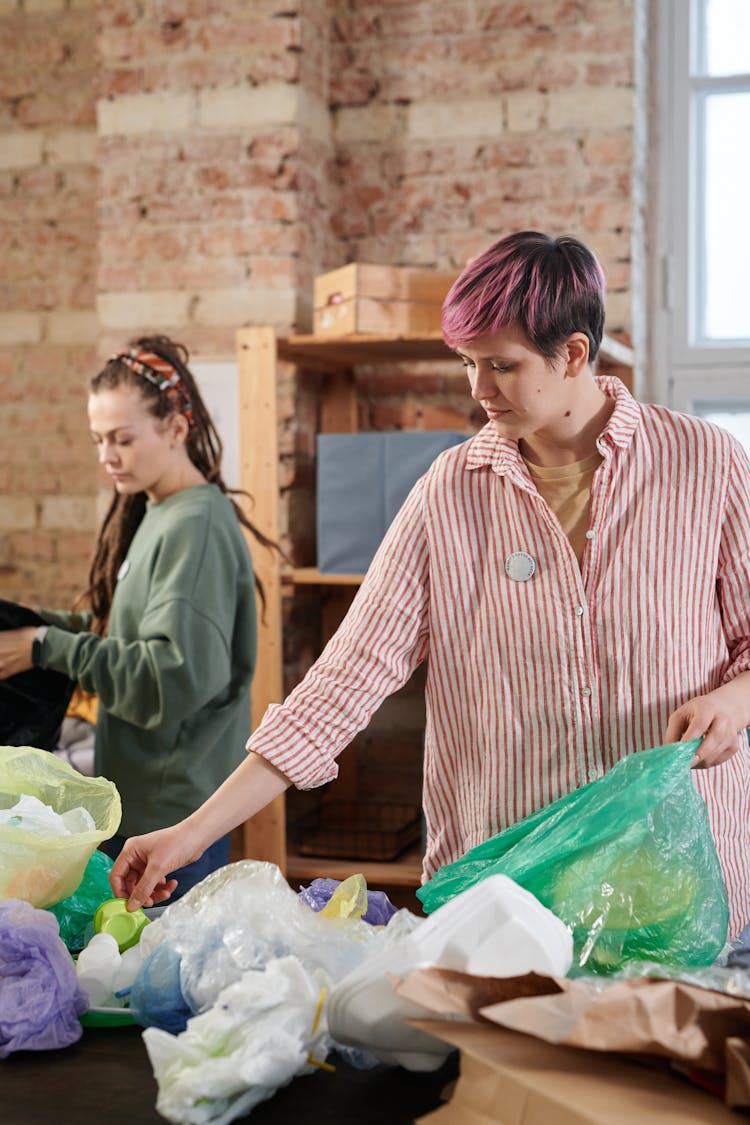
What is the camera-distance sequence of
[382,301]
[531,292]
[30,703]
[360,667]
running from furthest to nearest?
[382,301] → [30,703] → [360,667] → [531,292]

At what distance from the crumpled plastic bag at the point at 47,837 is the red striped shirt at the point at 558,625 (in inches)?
8.6

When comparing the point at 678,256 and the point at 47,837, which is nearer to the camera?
the point at 47,837

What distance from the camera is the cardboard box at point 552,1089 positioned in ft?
2.90

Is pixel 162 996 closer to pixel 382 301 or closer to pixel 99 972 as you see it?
pixel 99 972

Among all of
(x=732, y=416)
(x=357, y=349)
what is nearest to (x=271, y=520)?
(x=357, y=349)

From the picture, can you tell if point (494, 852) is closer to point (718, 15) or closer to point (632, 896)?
point (632, 896)

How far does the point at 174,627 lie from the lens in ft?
7.28

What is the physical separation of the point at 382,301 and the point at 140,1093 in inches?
88.2

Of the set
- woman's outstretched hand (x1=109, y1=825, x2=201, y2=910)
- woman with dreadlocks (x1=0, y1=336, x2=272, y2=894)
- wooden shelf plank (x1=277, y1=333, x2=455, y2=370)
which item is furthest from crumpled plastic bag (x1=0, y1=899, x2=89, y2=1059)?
wooden shelf plank (x1=277, y1=333, x2=455, y2=370)

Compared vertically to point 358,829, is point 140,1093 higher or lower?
higher

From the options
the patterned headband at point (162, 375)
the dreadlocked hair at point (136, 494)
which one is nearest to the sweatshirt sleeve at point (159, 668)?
the dreadlocked hair at point (136, 494)

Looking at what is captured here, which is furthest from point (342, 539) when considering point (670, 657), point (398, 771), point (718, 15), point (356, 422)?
point (718, 15)

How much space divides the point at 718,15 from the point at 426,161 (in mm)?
929

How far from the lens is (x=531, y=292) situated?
57.9 inches
